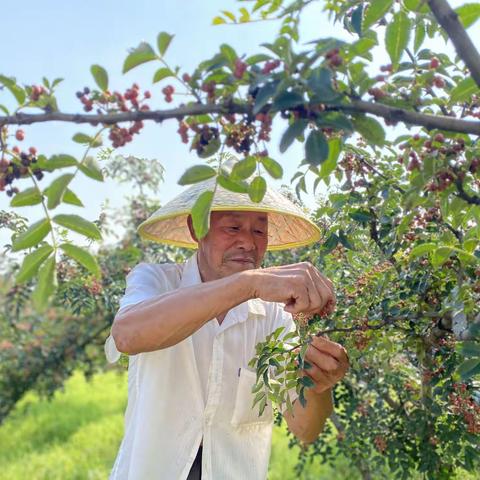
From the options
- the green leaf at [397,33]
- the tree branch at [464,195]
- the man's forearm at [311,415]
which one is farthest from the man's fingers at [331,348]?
the green leaf at [397,33]

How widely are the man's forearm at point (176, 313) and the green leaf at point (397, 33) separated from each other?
0.69 metres

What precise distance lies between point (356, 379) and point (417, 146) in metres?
2.13

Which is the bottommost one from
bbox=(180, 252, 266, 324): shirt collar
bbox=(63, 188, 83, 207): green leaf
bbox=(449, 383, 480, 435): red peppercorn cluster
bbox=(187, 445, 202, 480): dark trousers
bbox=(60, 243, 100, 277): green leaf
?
bbox=(187, 445, 202, 480): dark trousers

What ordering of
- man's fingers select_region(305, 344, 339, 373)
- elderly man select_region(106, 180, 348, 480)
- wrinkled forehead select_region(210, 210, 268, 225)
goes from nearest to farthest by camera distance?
man's fingers select_region(305, 344, 339, 373) → elderly man select_region(106, 180, 348, 480) → wrinkled forehead select_region(210, 210, 268, 225)

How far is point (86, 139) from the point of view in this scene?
1.16 metres

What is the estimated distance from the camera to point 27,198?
1144mm

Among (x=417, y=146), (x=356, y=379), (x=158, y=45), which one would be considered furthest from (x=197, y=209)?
(x=356, y=379)

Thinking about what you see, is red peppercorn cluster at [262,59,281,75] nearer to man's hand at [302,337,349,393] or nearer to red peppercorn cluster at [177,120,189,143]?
red peppercorn cluster at [177,120,189,143]

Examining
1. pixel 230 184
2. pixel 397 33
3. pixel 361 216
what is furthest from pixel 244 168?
pixel 361 216

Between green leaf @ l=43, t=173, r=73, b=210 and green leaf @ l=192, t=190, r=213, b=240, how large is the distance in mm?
223

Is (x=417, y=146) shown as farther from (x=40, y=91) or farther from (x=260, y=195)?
(x=40, y=91)

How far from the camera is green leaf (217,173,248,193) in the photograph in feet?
3.84

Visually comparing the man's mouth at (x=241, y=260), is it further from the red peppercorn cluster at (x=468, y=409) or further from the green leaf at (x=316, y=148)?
the green leaf at (x=316, y=148)

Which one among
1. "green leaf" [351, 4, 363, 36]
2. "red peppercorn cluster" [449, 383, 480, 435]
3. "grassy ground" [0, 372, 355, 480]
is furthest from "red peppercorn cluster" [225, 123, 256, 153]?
"grassy ground" [0, 372, 355, 480]
